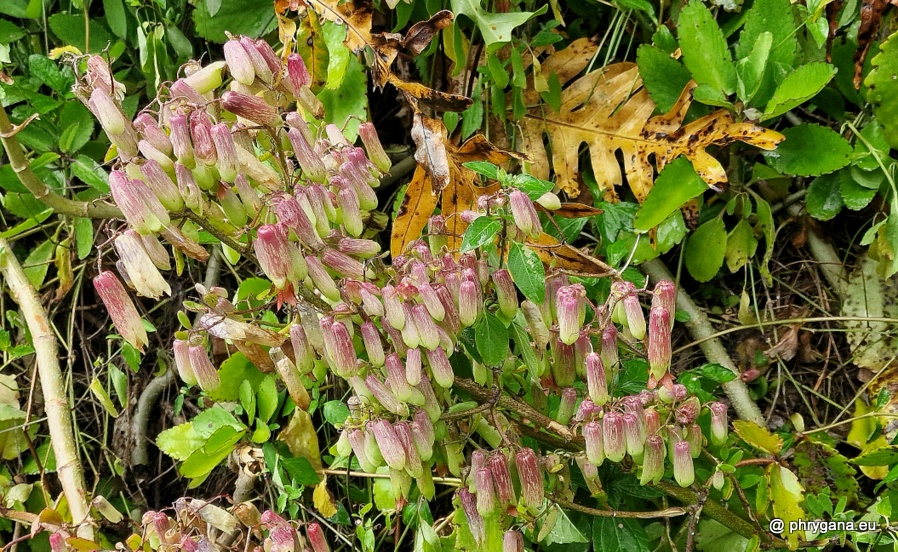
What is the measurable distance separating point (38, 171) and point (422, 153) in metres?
0.84

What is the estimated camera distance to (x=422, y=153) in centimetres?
122

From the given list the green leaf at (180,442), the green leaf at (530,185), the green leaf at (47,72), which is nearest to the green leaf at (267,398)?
the green leaf at (180,442)

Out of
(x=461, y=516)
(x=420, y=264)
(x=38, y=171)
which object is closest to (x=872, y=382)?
(x=461, y=516)

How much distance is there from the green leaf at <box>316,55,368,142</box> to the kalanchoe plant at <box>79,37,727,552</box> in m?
0.43

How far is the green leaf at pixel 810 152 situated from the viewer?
1.27 metres

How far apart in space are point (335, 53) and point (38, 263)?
0.83 metres

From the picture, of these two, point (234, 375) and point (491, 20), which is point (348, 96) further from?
point (234, 375)

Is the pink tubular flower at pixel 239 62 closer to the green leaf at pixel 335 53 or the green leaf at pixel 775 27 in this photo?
Result: the green leaf at pixel 335 53

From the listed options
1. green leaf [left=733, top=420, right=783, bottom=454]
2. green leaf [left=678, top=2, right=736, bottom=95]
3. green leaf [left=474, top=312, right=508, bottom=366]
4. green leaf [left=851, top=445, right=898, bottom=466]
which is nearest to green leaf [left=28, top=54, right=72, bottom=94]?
green leaf [left=474, top=312, right=508, bottom=366]

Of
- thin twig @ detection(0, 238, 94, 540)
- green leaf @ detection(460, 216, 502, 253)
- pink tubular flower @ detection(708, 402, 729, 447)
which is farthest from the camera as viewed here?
thin twig @ detection(0, 238, 94, 540)

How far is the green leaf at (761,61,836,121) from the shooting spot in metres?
1.17

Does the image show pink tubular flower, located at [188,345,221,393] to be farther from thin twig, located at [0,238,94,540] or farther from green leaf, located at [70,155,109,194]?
green leaf, located at [70,155,109,194]

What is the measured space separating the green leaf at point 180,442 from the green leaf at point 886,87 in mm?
1355

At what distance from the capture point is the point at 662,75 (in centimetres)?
136
